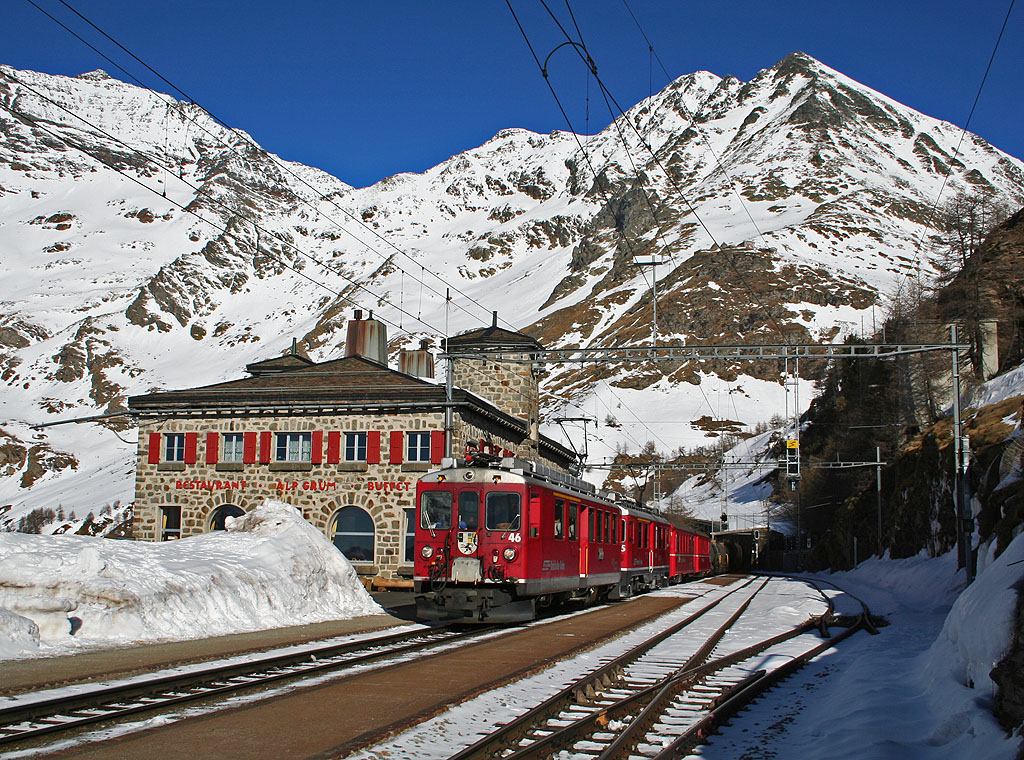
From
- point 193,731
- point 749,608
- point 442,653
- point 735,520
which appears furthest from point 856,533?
point 193,731

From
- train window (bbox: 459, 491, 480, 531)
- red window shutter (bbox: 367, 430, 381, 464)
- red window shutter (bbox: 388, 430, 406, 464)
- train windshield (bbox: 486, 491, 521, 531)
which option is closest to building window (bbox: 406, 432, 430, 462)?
red window shutter (bbox: 388, 430, 406, 464)

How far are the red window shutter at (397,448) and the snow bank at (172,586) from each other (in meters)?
9.38

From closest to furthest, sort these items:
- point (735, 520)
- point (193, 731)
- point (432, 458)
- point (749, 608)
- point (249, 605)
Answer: point (193, 731) → point (249, 605) → point (749, 608) → point (432, 458) → point (735, 520)

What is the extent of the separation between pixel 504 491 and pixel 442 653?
17.4ft

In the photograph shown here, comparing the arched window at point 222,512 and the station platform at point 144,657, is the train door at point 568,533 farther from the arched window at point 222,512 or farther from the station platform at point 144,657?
the arched window at point 222,512

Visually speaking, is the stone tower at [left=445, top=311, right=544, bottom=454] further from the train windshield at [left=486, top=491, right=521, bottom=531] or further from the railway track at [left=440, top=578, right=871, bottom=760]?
the railway track at [left=440, top=578, right=871, bottom=760]

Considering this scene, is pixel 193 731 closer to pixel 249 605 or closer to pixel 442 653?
pixel 442 653

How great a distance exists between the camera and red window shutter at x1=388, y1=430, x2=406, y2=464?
3028 centimetres

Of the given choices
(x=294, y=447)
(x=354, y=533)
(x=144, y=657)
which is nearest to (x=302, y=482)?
(x=294, y=447)

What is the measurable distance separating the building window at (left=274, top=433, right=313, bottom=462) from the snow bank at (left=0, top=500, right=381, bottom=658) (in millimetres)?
10484

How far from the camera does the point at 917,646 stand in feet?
51.4

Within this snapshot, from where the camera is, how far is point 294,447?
31.5m

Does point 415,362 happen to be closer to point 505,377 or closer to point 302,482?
point 505,377

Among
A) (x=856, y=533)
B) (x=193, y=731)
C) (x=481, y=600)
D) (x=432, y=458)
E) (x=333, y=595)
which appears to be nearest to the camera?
(x=193, y=731)
